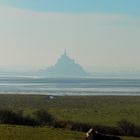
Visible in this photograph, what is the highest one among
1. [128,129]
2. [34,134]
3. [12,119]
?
[34,134]

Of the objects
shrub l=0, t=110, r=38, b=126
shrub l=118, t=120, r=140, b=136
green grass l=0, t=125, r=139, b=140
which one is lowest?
shrub l=118, t=120, r=140, b=136

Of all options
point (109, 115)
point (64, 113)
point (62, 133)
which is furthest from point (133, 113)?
point (62, 133)

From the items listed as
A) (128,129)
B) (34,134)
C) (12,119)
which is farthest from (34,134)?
(128,129)

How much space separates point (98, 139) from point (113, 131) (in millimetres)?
19040

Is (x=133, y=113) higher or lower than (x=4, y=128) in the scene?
lower

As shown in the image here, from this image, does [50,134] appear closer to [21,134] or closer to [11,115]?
[21,134]

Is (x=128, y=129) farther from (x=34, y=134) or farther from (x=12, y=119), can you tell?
(x=34, y=134)

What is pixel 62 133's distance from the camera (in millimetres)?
31859

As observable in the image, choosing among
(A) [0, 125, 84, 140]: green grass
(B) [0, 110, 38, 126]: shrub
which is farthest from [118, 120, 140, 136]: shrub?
(A) [0, 125, 84, 140]: green grass

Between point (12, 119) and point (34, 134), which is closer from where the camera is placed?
point (34, 134)

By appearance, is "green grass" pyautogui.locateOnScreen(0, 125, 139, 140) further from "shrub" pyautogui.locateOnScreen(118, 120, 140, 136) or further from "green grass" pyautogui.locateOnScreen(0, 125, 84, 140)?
"shrub" pyautogui.locateOnScreen(118, 120, 140, 136)

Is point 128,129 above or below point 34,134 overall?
below

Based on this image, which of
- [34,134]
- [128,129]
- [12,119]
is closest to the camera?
[34,134]

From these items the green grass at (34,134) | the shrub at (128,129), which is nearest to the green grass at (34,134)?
the green grass at (34,134)
